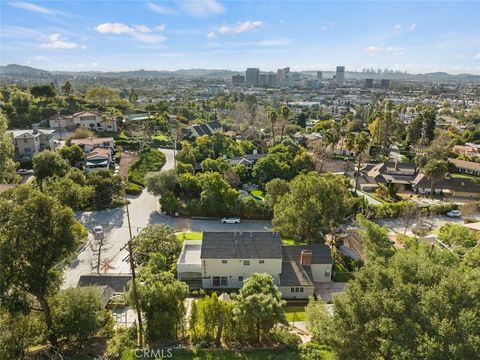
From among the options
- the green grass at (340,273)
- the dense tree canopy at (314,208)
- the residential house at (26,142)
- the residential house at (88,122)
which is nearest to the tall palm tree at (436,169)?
the dense tree canopy at (314,208)

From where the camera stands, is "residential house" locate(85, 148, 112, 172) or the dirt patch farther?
the dirt patch

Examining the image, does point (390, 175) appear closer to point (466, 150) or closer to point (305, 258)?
point (466, 150)

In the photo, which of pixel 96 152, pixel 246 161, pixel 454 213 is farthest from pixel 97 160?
pixel 454 213

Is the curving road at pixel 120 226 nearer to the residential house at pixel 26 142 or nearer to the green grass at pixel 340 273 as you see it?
the green grass at pixel 340 273

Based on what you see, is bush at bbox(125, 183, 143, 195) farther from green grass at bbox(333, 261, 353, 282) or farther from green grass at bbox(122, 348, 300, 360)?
green grass at bbox(122, 348, 300, 360)

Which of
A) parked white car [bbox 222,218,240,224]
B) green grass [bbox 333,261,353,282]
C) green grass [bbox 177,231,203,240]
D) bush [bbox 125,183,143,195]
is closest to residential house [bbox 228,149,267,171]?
bush [bbox 125,183,143,195]
